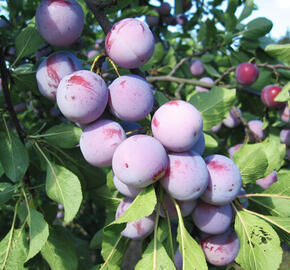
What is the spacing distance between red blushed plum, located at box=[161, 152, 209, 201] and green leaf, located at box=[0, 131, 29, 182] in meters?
0.53

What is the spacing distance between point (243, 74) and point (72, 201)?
1370mm

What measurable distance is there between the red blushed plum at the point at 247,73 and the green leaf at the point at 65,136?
1.20 m

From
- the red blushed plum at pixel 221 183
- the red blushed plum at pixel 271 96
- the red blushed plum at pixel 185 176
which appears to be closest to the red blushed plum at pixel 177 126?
the red blushed plum at pixel 185 176

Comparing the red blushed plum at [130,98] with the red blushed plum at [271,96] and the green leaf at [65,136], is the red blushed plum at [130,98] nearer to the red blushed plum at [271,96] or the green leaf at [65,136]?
the green leaf at [65,136]

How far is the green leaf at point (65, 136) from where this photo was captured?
3.42 ft

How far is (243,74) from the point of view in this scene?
5.99 ft

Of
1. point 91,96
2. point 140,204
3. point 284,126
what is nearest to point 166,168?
point 140,204

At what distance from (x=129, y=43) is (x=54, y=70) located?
0.27 meters

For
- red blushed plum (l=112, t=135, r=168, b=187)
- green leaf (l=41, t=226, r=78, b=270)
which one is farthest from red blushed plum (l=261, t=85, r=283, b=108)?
green leaf (l=41, t=226, r=78, b=270)

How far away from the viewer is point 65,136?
1.06m

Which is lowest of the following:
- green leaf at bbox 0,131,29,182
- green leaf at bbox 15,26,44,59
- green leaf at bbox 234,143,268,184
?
green leaf at bbox 234,143,268,184

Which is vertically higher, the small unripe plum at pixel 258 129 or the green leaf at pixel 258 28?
the green leaf at pixel 258 28

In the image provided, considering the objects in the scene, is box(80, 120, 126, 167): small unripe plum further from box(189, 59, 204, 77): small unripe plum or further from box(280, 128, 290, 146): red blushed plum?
box(189, 59, 204, 77): small unripe plum

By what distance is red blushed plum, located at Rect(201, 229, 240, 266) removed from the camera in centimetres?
101
